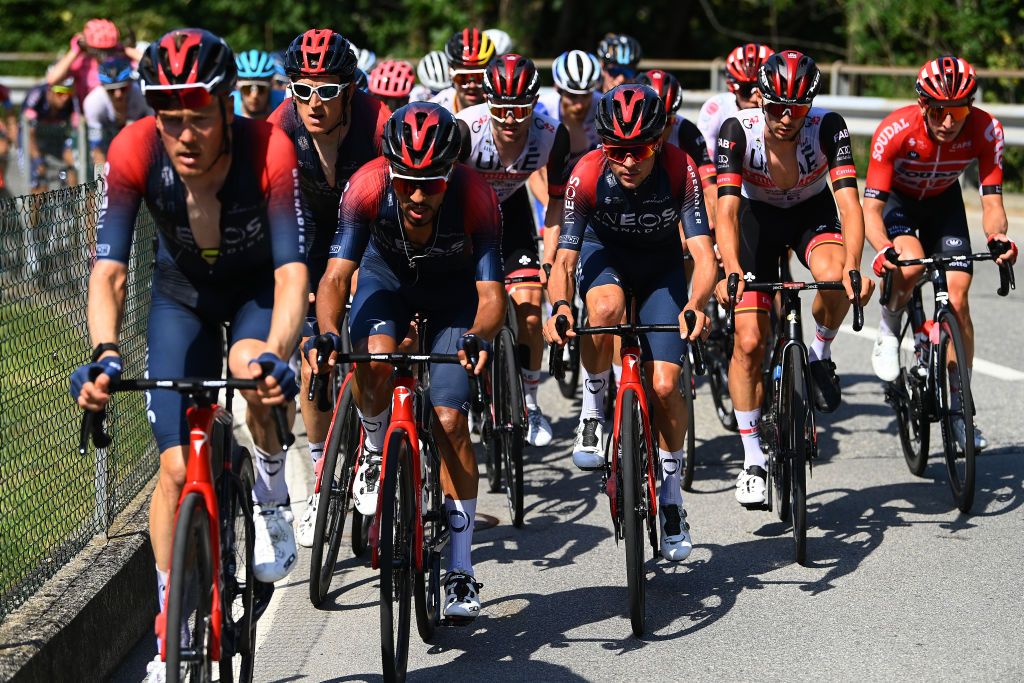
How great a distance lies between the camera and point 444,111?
614 cm

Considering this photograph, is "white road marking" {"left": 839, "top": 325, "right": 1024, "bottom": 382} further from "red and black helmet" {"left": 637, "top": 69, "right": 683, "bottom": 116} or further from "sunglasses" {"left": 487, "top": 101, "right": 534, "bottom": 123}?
"sunglasses" {"left": 487, "top": 101, "right": 534, "bottom": 123}

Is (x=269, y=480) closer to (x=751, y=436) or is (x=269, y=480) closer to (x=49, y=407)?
(x=49, y=407)

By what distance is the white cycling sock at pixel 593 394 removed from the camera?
7277 mm

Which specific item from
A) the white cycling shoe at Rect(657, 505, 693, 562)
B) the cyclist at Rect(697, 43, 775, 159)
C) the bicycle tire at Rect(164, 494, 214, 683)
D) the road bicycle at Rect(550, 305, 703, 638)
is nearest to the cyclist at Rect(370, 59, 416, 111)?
the cyclist at Rect(697, 43, 775, 159)

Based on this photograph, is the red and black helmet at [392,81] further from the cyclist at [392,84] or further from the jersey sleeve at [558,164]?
the jersey sleeve at [558,164]

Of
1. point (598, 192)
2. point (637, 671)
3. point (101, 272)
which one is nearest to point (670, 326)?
point (598, 192)

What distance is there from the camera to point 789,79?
7602 millimetres

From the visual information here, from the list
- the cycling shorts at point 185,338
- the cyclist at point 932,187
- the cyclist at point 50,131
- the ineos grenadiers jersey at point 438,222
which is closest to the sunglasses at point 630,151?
the ineos grenadiers jersey at point 438,222

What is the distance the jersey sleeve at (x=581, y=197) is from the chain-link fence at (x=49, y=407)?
2.25m

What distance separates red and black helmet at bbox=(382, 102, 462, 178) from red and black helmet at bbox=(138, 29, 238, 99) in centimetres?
109

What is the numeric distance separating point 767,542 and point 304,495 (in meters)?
2.50

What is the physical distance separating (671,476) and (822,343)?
1.97 metres

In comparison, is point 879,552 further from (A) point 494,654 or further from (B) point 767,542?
(A) point 494,654

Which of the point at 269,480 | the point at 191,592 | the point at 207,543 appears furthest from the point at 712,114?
the point at 191,592
